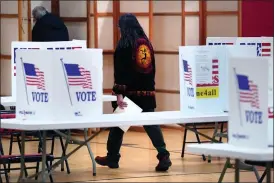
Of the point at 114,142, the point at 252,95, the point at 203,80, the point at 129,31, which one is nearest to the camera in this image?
the point at 252,95

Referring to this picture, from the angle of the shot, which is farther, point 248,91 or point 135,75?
point 135,75

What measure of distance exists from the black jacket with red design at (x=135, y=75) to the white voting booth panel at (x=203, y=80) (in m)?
0.77

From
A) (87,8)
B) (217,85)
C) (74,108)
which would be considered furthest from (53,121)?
(87,8)

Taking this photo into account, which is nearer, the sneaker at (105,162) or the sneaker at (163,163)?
the sneaker at (163,163)

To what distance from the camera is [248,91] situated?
553 centimetres

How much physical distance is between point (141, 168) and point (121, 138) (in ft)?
1.28

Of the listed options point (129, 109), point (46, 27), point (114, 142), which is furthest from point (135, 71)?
point (46, 27)

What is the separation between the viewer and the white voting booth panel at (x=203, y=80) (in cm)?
757

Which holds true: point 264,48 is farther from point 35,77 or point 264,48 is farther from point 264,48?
point 35,77

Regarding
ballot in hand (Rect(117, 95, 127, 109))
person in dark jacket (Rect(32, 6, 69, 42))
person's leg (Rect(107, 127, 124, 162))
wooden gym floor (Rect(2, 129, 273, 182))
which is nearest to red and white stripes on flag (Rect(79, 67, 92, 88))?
ballot in hand (Rect(117, 95, 127, 109))

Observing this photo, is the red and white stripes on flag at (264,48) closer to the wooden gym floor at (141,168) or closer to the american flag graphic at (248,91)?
the wooden gym floor at (141,168)

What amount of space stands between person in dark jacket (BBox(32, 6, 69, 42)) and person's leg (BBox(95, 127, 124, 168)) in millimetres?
2873

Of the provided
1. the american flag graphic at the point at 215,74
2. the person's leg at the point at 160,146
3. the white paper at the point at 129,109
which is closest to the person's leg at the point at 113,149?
the person's leg at the point at 160,146

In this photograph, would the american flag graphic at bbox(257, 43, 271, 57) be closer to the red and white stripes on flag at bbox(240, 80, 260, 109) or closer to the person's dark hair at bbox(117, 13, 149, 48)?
the person's dark hair at bbox(117, 13, 149, 48)
